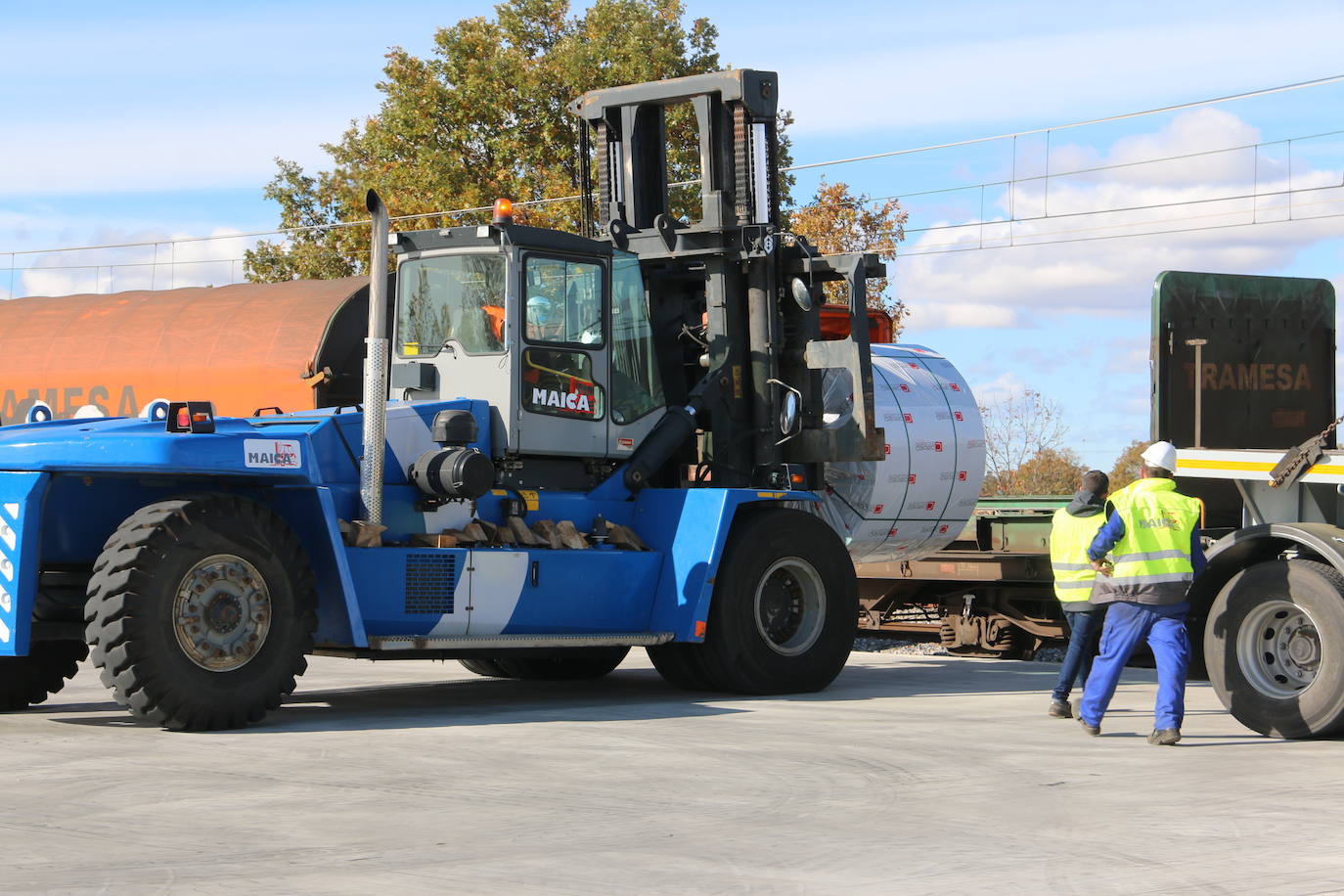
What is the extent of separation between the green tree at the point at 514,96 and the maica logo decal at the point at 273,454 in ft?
59.5

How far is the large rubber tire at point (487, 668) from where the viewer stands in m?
15.1

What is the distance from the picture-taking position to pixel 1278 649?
36.0ft

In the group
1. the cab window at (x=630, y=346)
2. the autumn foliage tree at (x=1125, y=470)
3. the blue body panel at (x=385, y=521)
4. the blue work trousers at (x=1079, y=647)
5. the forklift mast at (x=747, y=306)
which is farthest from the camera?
the autumn foliage tree at (x=1125, y=470)

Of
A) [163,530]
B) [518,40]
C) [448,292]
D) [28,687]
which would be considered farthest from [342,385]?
[518,40]

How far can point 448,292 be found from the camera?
41.7 ft

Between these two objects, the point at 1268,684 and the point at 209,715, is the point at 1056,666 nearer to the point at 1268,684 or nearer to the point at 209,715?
the point at 1268,684

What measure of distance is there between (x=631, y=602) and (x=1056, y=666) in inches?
227

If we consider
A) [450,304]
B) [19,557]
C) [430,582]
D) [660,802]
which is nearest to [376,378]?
[430,582]

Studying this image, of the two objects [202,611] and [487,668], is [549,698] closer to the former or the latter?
[487,668]

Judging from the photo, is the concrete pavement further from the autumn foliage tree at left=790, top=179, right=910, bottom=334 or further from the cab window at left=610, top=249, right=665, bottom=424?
the autumn foliage tree at left=790, top=179, right=910, bottom=334

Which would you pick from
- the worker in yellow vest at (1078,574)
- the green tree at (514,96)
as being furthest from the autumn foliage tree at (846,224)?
the worker in yellow vest at (1078,574)

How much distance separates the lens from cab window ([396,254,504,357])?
12.4 m

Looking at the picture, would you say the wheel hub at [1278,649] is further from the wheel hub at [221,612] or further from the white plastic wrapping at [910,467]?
the wheel hub at [221,612]

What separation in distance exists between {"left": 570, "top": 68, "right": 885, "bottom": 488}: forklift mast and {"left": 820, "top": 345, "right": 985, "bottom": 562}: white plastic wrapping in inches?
20.1
